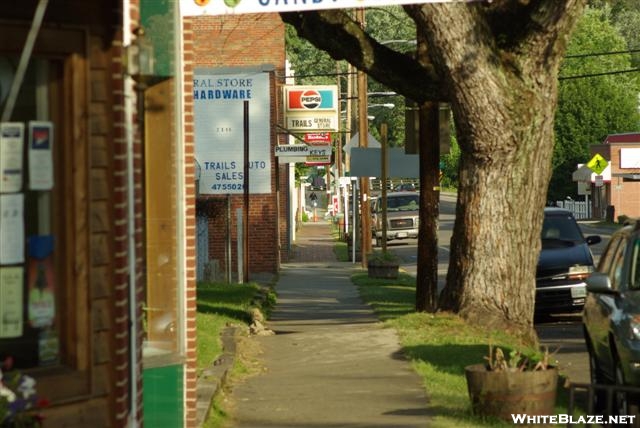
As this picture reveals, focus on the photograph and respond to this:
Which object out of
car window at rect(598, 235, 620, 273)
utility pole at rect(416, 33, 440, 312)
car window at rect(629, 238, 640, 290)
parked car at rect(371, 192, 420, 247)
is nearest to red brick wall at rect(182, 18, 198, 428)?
car window at rect(629, 238, 640, 290)

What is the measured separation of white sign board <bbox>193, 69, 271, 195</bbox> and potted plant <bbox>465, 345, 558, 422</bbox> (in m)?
19.1

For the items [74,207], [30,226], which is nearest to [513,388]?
[74,207]

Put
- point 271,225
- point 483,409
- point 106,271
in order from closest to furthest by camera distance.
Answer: point 106,271, point 483,409, point 271,225

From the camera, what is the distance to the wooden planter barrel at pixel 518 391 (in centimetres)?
948

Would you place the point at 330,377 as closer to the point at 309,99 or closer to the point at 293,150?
the point at 293,150

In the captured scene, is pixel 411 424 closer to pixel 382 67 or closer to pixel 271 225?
pixel 382 67

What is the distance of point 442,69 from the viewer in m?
15.2

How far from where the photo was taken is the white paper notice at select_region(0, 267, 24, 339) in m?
6.60

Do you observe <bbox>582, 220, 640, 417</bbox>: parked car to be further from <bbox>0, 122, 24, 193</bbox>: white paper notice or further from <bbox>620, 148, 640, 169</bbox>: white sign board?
<bbox>620, 148, 640, 169</bbox>: white sign board

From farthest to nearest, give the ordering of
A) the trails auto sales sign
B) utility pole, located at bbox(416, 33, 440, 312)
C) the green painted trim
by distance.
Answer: the trails auto sales sign, utility pole, located at bbox(416, 33, 440, 312), the green painted trim

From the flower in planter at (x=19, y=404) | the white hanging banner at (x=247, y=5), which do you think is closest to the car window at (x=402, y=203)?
the white hanging banner at (x=247, y=5)

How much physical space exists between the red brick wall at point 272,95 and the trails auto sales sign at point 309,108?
1.38 feet

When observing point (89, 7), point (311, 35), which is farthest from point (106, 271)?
point (311, 35)

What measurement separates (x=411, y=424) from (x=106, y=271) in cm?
379
